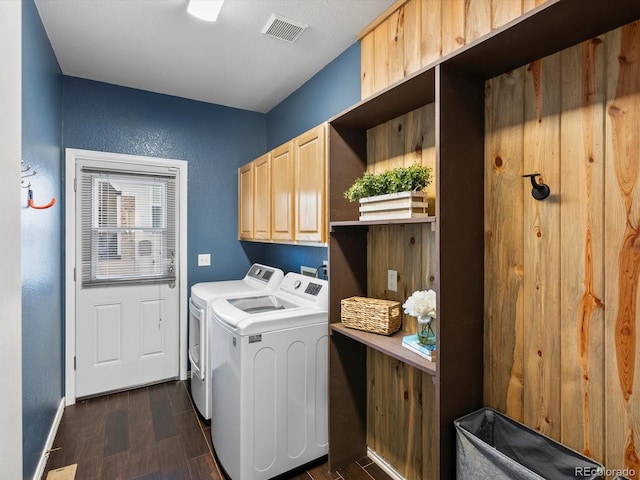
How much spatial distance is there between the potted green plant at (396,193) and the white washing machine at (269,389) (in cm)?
74

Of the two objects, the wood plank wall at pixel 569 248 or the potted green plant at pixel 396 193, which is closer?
the wood plank wall at pixel 569 248

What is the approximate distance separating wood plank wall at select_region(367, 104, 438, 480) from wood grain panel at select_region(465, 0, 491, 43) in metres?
0.33

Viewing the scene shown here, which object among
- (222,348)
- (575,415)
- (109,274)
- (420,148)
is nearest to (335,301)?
(222,348)

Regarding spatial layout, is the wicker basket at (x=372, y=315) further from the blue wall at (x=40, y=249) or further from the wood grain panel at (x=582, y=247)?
the blue wall at (x=40, y=249)

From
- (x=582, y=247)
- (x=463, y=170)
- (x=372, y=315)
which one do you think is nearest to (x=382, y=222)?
(x=463, y=170)

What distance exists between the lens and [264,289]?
2842 millimetres

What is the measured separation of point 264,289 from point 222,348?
88cm

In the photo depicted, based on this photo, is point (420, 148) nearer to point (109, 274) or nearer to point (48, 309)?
point (48, 309)

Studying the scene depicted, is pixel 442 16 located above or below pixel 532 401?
above

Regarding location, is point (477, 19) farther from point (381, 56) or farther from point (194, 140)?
point (194, 140)

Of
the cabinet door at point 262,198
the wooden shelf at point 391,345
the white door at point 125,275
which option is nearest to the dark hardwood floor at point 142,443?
the white door at point 125,275

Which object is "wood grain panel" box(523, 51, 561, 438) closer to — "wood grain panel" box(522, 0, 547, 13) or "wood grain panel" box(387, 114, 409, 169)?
"wood grain panel" box(522, 0, 547, 13)

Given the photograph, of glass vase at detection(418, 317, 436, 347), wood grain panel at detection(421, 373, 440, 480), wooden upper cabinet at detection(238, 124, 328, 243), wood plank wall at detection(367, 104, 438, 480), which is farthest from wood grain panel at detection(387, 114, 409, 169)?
wood grain panel at detection(421, 373, 440, 480)

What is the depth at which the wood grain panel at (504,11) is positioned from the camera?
1.37m
